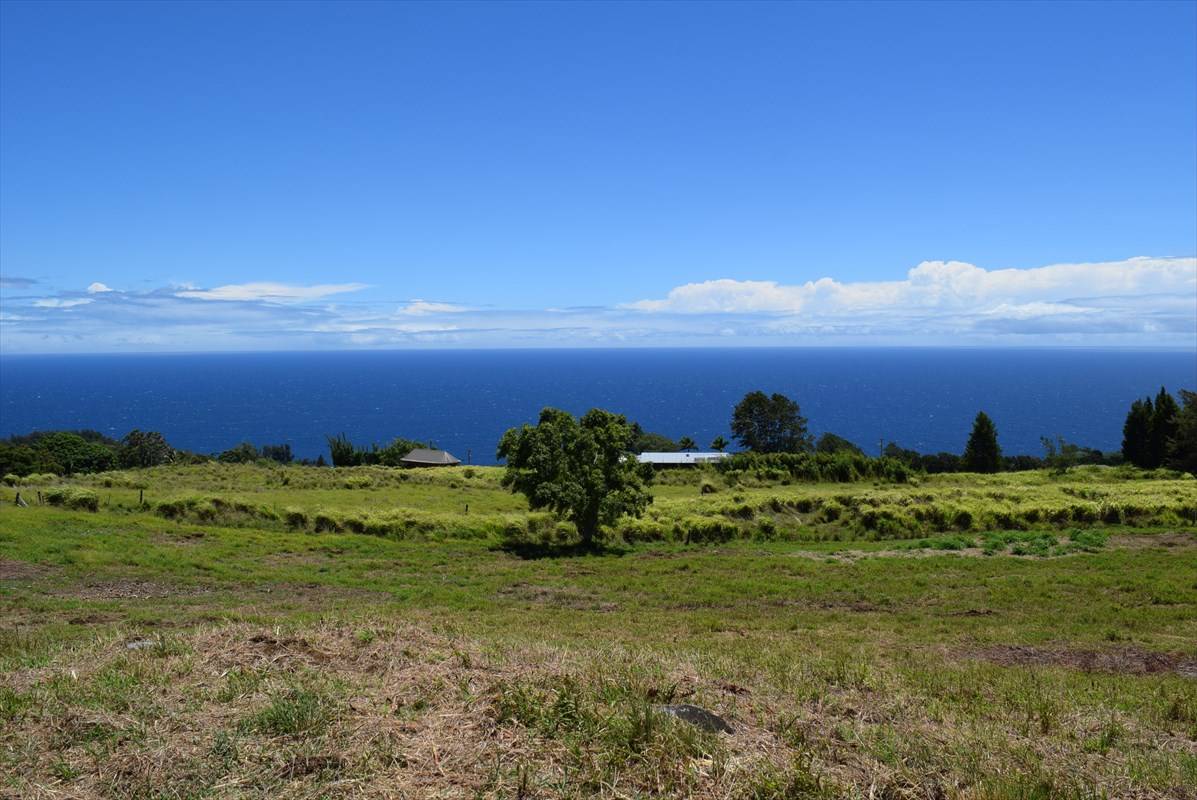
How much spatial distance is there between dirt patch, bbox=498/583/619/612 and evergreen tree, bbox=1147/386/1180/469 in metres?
60.2

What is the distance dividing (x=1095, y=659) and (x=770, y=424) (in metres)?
79.4

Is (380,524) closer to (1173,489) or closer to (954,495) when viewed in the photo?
(954,495)

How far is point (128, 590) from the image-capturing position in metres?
16.8

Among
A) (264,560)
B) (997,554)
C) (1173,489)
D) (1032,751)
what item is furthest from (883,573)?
(1173,489)

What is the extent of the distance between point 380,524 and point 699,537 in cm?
1290

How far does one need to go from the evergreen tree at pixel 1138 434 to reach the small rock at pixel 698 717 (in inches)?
2766

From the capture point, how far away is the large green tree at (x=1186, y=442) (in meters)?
52.2

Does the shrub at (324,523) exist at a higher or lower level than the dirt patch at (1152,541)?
higher

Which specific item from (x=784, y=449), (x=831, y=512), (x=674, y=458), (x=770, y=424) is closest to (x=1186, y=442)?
(x=831, y=512)

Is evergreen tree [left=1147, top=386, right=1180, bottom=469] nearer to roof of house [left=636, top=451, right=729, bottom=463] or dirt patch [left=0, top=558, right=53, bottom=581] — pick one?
roof of house [left=636, top=451, right=729, bottom=463]

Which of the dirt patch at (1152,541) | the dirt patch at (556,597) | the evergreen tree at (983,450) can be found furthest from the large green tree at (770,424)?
the dirt patch at (556,597)

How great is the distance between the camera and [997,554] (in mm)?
24422

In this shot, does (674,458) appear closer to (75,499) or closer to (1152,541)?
(1152,541)

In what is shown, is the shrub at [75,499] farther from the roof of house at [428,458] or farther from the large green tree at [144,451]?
the large green tree at [144,451]
